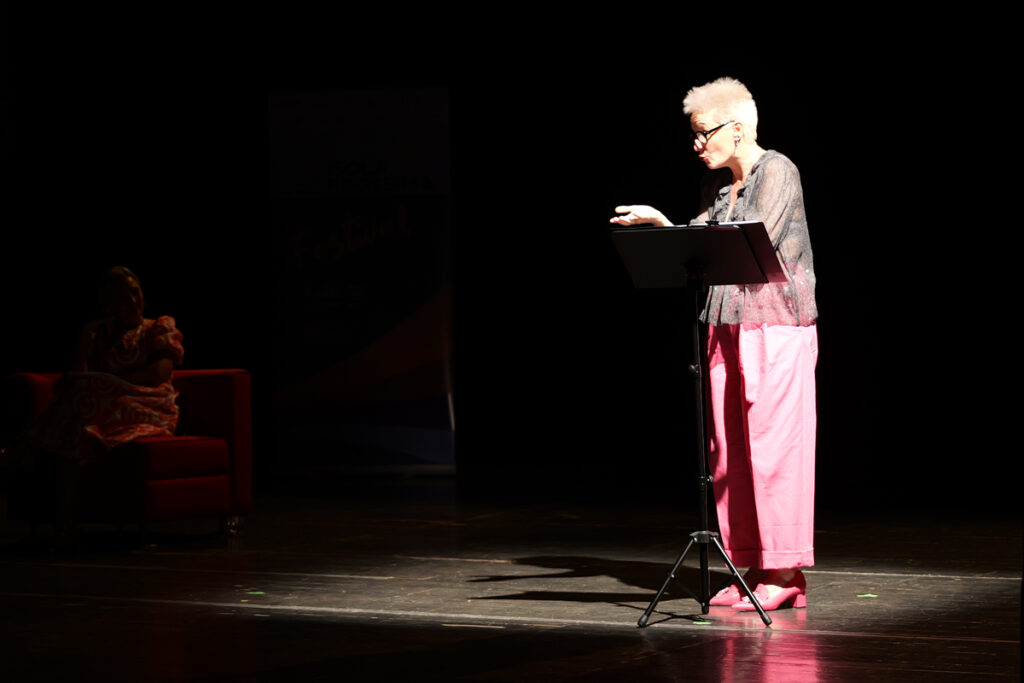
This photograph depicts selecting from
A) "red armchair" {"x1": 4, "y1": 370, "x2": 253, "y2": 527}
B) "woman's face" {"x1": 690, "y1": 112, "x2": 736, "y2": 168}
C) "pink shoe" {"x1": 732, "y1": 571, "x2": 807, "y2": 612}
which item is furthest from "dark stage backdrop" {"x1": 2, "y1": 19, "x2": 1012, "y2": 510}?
"woman's face" {"x1": 690, "y1": 112, "x2": 736, "y2": 168}

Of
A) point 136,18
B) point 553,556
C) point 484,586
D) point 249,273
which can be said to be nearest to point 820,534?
point 553,556

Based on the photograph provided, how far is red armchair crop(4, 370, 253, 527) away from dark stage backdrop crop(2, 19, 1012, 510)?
1751 millimetres

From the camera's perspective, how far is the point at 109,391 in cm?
544

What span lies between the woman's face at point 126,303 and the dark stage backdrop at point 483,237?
2.18 meters

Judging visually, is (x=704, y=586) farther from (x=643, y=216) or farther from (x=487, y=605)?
(x=643, y=216)

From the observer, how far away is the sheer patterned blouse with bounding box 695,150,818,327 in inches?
150

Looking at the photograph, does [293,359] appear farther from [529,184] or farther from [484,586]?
[484,586]

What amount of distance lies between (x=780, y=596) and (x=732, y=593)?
0.47ft

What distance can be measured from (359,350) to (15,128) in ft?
8.99

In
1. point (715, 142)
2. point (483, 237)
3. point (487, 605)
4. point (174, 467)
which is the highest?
point (483, 237)

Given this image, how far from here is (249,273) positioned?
8.96 metres

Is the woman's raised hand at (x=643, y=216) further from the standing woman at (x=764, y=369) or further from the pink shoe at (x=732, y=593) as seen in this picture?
the pink shoe at (x=732, y=593)

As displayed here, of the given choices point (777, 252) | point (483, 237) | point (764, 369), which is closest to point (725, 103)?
point (777, 252)

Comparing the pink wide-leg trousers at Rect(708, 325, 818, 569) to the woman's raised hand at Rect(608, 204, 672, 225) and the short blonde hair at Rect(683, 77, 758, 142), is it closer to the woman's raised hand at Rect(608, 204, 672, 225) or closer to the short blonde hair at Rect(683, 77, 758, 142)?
the woman's raised hand at Rect(608, 204, 672, 225)
